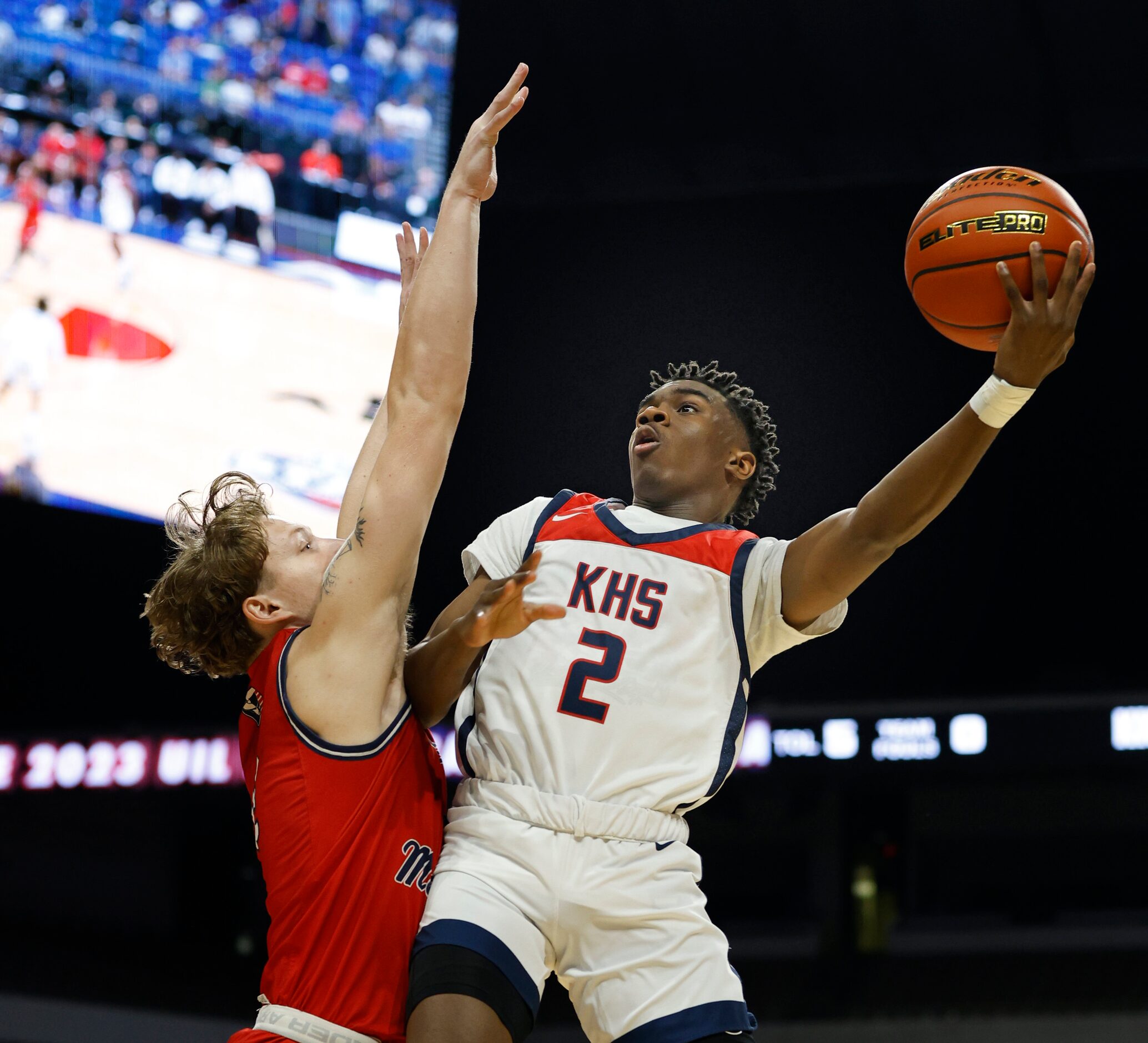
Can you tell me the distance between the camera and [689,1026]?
2500mm

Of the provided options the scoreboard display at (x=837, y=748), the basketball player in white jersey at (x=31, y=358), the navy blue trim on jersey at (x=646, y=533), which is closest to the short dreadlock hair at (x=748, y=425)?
the navy blue trim on jersey at (x=646, y=533)

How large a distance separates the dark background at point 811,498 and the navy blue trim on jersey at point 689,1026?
5.97 meters

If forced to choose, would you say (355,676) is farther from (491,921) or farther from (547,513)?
(547,513)

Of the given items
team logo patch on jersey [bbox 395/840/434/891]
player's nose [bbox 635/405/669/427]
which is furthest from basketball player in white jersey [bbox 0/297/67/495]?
team logo patch on jersey [bbox 395/840/434/891]

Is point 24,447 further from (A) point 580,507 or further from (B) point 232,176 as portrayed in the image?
(A) point 580,507

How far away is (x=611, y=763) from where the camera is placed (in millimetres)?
2703

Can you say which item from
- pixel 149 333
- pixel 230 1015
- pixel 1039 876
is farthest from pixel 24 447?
pixel 1039 876

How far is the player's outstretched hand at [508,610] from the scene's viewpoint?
244 cm

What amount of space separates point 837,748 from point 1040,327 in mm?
6339

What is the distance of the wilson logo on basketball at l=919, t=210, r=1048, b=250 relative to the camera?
2650mm

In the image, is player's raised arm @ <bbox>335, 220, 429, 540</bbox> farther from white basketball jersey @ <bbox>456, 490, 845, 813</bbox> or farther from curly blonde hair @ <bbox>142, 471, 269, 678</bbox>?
white basketball jersey @ <bbox>456, 490, 845, 813</bbox>

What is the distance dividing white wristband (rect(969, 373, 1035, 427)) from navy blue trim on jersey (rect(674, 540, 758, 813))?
2.02 ft

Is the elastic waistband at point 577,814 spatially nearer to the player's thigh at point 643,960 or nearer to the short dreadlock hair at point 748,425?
the player's thigh at point 643,960

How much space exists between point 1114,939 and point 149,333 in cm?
703
